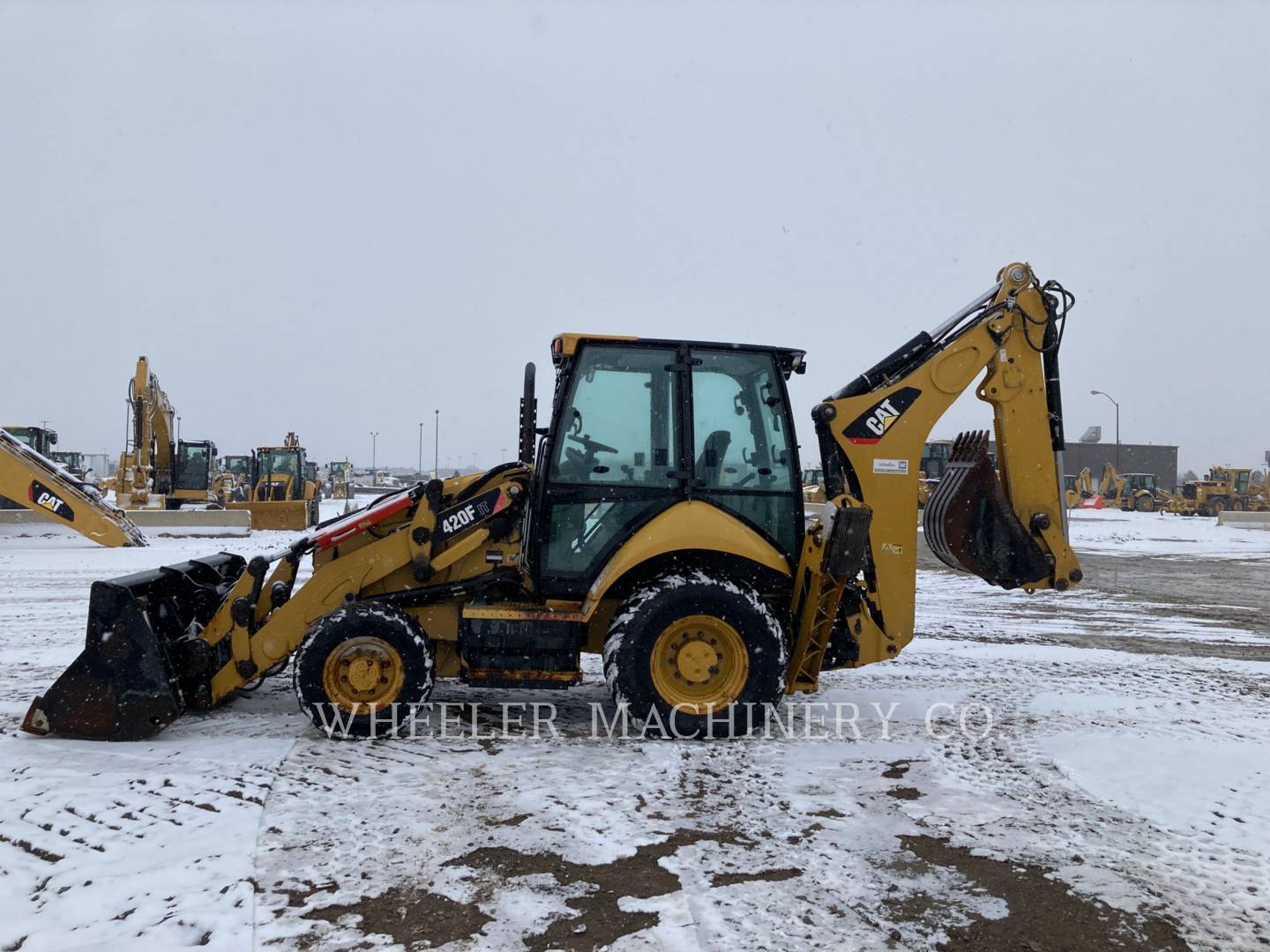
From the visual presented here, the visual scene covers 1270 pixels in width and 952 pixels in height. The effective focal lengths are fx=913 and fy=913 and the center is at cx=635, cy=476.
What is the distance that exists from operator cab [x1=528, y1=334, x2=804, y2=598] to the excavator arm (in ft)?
1.05

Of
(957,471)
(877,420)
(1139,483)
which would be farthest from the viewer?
(1139,483)

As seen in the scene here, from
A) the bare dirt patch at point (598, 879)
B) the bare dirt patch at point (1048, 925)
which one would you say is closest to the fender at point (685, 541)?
the bare dirt patch at point (598, 879)

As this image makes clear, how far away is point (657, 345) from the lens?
205 inches

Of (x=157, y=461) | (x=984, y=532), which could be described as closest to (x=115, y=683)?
(x=984, y=532)

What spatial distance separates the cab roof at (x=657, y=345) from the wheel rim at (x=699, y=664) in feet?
5.07

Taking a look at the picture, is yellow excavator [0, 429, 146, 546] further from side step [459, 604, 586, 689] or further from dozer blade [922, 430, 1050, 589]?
dozer blade [922, 430, 1050, 589]

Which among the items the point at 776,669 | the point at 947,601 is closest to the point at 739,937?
the point at 776,669

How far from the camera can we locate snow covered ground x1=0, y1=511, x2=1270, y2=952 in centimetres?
295

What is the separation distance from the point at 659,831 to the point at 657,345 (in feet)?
8.72

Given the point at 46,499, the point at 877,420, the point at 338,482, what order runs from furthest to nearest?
1. the point at 338,482
2. the point at 46,499
3. the point at 877,420

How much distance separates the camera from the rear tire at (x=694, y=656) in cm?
487

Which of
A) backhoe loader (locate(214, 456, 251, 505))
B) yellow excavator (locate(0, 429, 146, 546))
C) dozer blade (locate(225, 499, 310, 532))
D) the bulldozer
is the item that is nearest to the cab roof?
yellow excavator (locate(0, 429, 146, 546))

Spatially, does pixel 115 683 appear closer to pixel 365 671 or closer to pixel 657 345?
pixel 365 671

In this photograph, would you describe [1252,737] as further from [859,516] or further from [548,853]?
[548,853]
